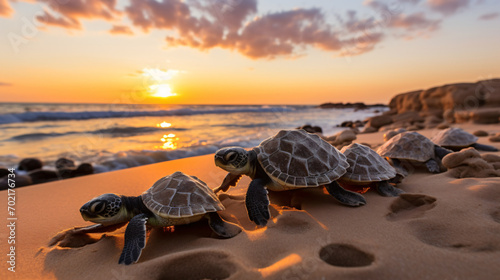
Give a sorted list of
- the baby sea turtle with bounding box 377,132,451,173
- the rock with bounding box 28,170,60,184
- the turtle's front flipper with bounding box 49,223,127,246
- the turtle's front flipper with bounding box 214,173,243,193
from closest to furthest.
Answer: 1. the turtle's front flipper with bounding box 49,223,127,246
2. the turtle's front flipper with bounding box 214,173,243,193
3. the baby sea turtle with bounding box 377,132,451,173
4. the rock with bounding box 28,170,60,184

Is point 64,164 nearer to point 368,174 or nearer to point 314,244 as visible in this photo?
point 314,244

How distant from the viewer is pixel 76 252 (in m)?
2.42

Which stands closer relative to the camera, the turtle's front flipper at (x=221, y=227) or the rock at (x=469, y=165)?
the turtle's front flipper at (x=221, y=227)

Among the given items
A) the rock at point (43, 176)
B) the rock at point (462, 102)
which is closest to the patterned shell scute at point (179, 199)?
the rock at point (43, 176)

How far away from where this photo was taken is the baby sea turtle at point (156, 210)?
7.98ft

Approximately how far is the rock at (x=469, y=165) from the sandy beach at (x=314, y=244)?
0.71 metres

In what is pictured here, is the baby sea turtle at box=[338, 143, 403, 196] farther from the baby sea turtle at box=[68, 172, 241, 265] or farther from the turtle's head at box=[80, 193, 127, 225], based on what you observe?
the turtle's head at box=[80, 193, 127, 225]

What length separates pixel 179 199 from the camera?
2.62 m

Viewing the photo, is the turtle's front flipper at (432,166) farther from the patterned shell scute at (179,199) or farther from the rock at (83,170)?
the rock at (83,170)

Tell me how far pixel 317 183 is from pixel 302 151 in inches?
21.6

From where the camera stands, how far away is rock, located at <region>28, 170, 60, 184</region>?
595 cm

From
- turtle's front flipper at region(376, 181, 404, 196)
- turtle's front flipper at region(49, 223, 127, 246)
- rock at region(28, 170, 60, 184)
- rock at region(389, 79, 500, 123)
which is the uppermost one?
rock at region(389, 79, 500, 123)

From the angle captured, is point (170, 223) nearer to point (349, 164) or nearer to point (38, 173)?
point (349, 164)

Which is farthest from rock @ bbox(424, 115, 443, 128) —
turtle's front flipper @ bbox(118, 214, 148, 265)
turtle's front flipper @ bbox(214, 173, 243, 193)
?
turtle's front flipper @ bbox(118, 214, 148, 265)
